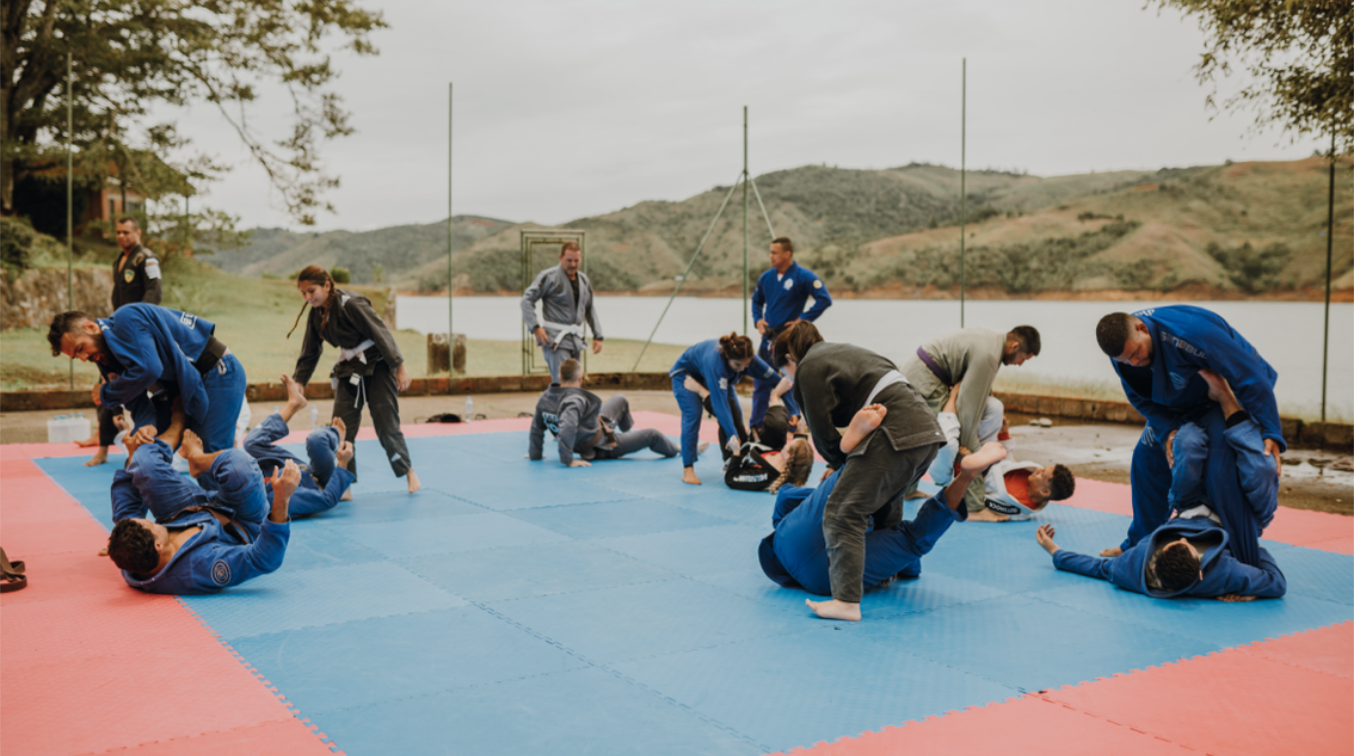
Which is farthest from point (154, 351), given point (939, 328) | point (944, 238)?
point (944, 238)

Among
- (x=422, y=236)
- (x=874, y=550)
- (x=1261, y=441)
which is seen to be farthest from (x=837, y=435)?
(x=422, y=236)

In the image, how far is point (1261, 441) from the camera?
13.9 ft

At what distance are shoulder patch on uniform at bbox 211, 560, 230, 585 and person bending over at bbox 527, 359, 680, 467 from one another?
12.5 feet

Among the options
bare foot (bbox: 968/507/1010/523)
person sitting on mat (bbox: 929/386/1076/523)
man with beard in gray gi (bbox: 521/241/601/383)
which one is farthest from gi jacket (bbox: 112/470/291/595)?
man with beard in gray gi (bbox: 521/241/601/383)

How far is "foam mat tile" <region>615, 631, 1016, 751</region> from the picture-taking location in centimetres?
307

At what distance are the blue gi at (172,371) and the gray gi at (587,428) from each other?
3.03m

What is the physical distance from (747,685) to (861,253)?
21.8 metres

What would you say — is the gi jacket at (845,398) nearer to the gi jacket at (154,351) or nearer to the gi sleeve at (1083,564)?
the gi sleeve at (1083,564)

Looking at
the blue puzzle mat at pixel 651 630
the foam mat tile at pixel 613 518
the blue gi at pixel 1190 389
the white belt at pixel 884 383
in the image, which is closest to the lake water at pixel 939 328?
the blue puzzle mat at pixel 651 630

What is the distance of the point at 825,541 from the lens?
4.32 m

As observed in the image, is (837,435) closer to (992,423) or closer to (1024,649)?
(1024,649)

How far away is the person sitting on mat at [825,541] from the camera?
4.25 meters

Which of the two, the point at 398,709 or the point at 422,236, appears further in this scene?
the point at 422,236

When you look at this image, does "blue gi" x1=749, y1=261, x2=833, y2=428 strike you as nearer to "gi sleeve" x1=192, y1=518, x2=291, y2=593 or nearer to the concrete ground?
the concrete ground
